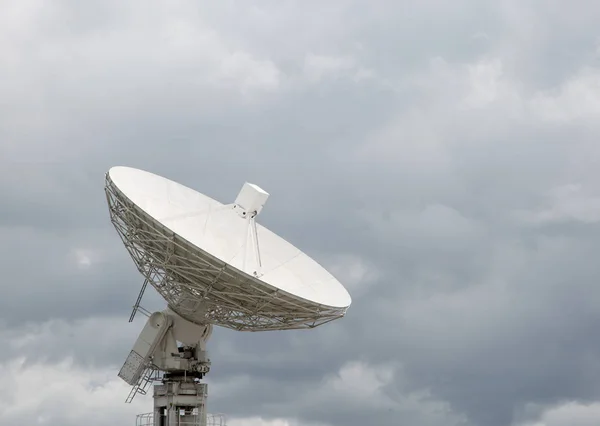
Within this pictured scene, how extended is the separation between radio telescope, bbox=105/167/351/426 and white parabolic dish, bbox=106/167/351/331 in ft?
0.17

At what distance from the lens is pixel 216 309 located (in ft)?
210

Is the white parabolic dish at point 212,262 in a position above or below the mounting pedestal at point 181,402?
above

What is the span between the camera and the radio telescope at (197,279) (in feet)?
194

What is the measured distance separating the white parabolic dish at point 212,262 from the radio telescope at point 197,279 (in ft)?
0.17

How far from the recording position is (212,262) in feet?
191

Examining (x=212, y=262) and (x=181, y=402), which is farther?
(x=181, y=402)

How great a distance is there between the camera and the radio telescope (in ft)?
194

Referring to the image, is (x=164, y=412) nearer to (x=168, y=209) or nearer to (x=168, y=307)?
(x=168, y=307)

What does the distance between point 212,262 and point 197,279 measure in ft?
7.89

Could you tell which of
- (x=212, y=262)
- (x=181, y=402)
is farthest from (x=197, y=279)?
(x=181, y=402)

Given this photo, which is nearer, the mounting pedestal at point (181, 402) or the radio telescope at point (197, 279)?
the radio telescope at point (197, 279)

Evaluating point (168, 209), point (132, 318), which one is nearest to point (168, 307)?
point (132, 318)

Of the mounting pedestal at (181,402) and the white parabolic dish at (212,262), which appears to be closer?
the white parabolic dish at (212,262)

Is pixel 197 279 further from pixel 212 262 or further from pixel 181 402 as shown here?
pixel 181 402
